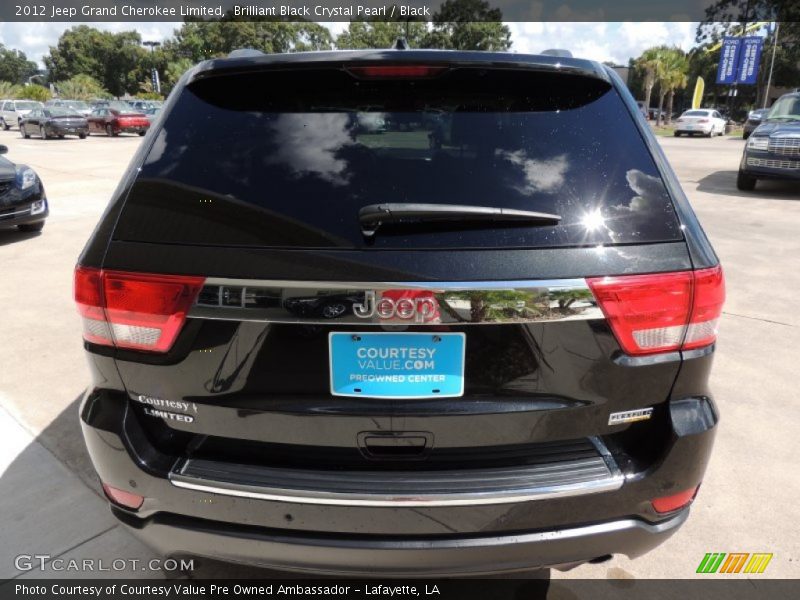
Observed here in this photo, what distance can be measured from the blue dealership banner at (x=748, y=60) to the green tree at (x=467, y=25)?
28691 millimetres

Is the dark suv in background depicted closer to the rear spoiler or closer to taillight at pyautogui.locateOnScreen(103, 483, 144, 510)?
the rear spoiler

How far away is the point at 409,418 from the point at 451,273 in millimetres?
401

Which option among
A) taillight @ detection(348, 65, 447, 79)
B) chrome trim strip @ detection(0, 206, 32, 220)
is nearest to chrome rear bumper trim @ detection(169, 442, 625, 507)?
taillight @ detection(348, 65, 447, 79)

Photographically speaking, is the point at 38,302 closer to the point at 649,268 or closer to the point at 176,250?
the point at 176,250

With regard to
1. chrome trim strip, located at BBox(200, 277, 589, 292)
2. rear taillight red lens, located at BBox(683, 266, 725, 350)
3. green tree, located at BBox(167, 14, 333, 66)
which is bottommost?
rear taillight red lens, located at BBox(683, 266, 725, 350)

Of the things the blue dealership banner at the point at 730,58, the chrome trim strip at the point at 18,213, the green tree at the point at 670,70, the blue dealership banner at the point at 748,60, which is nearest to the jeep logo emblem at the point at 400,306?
the chrome trim strip at the point at 18,213

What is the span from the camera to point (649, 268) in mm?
1551

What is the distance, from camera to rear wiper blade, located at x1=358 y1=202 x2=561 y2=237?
4.99 feet

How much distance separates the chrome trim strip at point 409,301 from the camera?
4.85ft

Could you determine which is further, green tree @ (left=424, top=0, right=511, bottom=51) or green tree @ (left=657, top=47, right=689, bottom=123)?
green tree @ (left=424, top=0, right=511, bottom=51)

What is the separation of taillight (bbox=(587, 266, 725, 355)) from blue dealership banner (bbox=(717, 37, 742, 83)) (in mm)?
50774

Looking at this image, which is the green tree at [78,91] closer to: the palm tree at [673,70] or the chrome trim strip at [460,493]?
the palm tree at [673,70]

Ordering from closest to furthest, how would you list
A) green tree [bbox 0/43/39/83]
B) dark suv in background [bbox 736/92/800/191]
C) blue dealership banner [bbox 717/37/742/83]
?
dark suv in background [bbox 736/92/800/191] → blue dealership banner [bbox 717/37/742/83] → green tree [bbox 0/43/39/83]

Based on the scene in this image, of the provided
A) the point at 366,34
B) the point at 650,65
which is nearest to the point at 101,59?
the point at 366,34
